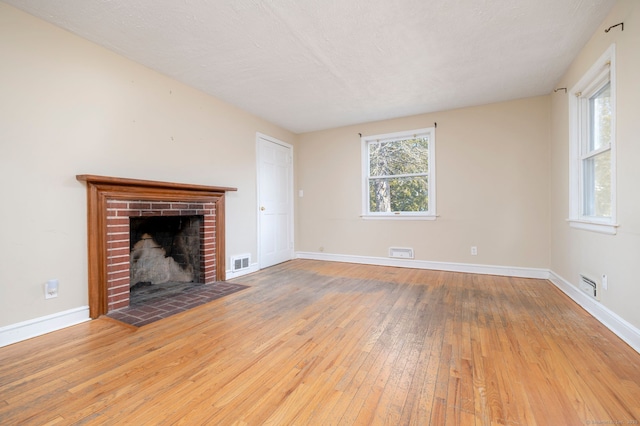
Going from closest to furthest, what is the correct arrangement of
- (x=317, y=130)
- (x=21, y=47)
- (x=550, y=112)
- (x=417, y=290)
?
(x=21, y=47) → (x=417, y=290) → (x=550, y=112) → (x=317, y=130)

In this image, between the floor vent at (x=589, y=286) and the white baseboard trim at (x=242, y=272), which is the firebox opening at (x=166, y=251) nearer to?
the white baseboard trim at (x=242, y=272)

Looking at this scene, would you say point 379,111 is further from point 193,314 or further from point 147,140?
point 193,314

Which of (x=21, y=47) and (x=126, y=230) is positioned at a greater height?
(x=21, y=47)

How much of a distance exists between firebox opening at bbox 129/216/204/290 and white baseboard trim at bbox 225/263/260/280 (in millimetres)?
396

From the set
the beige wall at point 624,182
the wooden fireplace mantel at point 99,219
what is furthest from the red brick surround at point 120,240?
the beige wall at point 624,182

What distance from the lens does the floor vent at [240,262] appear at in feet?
13.2

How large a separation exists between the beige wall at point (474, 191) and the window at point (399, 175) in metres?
0.12

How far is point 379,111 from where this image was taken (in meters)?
4.39

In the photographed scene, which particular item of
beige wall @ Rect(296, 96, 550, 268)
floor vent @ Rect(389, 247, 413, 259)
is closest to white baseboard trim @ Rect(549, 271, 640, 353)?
beige wall @ Rect(296, 96, 550, 268)

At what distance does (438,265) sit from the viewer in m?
4.44

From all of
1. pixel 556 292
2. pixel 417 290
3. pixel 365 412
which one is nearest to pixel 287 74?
pixel 417 290

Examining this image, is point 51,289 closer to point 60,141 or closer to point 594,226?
point 60,141

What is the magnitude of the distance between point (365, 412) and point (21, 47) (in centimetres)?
345

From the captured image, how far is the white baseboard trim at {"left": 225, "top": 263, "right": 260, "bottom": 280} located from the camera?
3937mm
